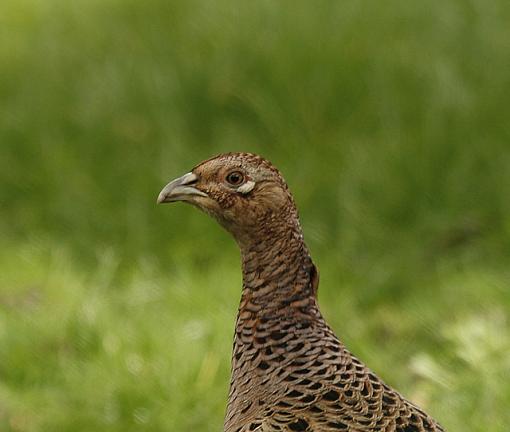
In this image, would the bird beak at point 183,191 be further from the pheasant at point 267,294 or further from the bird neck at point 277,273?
the bird neck at point 277,273

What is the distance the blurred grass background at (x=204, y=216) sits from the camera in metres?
5.84

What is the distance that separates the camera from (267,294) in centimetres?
407

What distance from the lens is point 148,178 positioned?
7641 mm

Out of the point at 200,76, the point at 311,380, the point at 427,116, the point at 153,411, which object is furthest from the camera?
the point at 200,76

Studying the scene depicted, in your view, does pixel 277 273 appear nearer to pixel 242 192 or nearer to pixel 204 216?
pixel 242 192

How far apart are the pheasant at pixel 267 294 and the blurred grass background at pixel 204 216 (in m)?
1.52

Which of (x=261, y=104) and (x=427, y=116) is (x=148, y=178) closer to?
(x=261, y=104)

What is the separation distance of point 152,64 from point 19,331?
254 cm

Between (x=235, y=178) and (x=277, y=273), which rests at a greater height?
(x=235, y=178)

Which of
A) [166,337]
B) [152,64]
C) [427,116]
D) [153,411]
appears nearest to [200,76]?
[152,64]

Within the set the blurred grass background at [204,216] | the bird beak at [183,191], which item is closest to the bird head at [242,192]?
the bird beak at [183,191]

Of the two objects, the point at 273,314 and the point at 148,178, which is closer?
the point at 273,314

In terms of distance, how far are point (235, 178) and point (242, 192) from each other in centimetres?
5

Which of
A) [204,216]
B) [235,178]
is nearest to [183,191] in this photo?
[235,178]
